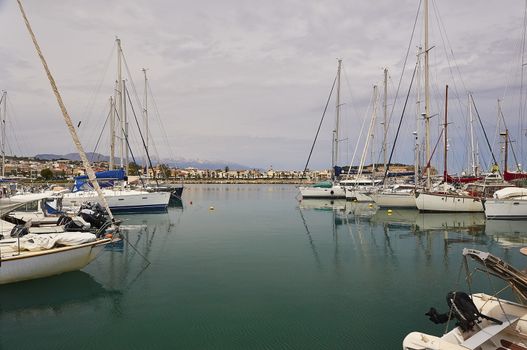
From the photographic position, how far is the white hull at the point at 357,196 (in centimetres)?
5392

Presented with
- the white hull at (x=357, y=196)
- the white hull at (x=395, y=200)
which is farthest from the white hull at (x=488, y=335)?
the white hull at (x=357, y=196)

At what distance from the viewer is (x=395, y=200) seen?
4322 cm

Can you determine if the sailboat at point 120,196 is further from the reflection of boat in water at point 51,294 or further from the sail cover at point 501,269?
the sail cover at point 501,269

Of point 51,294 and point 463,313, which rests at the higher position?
point 463,313

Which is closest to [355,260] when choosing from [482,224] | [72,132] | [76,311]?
[76,311]

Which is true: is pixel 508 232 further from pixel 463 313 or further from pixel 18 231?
pixel 18 231

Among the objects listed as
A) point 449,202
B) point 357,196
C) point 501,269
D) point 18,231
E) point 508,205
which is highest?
point 501,269

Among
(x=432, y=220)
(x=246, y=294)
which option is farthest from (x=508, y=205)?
(x=246, y=294)

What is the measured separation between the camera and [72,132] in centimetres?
1498

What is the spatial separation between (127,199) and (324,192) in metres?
30.8

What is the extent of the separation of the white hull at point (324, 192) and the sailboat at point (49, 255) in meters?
46.6

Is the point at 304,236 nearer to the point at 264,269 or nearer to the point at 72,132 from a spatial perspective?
the point at 264,269

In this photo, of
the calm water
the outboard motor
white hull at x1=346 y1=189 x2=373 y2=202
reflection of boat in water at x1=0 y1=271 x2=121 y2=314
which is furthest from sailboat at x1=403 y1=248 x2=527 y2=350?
white hull at x1=346 y1=189 x2=373 y2=202

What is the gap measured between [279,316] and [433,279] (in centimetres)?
752
